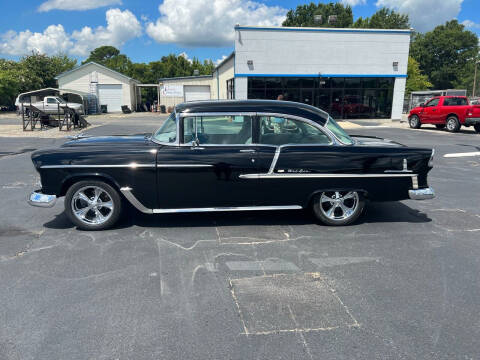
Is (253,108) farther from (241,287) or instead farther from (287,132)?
(241,287)

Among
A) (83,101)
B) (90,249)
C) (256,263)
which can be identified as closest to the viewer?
(256,263)

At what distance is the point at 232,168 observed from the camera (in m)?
4.63

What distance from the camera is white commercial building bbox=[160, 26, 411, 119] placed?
25.1m

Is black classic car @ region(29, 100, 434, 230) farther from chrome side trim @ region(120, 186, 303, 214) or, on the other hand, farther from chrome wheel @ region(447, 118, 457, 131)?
chrome wheel @ region(447, 118, 457, 131)

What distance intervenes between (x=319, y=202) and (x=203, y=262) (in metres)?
1.86

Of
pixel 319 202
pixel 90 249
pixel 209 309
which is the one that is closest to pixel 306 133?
pixel 319 202

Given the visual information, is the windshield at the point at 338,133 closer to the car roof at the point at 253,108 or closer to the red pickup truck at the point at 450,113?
the car roof at the point at 253,108

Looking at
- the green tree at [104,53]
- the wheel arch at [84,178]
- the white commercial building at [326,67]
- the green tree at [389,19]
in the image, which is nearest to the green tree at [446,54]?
the green tree at [389,19]

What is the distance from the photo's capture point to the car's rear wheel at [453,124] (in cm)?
1848

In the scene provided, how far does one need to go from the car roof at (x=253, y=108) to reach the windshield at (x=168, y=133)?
0.17 meters

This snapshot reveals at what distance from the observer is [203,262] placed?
3904 mm

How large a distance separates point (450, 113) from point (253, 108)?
17.8 m

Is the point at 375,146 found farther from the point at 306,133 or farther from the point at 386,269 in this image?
the point at 386,269

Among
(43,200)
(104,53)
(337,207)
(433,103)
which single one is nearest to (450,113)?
(433,103)
